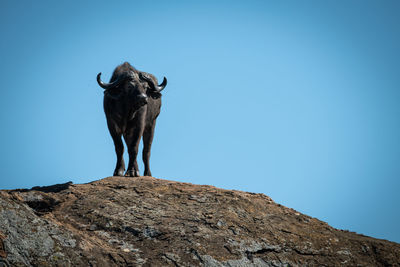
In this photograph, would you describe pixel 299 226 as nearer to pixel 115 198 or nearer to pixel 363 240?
pixel 363 240

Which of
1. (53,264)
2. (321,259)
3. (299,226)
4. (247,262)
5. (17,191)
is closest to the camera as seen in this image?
(53,264)

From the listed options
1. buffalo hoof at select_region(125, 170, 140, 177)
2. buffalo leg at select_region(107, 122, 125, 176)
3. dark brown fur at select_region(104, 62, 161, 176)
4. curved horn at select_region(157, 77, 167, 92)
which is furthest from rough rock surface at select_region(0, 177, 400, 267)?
curved horn at select_region(157, 77, 167, 92)

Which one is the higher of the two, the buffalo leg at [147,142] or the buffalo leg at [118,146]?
the buffalo leg at [147,142]

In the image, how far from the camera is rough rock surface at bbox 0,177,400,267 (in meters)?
6.08

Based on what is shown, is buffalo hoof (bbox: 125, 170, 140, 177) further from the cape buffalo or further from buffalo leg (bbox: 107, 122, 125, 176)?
buffalo leg (bbox: 107, 122, 125, 176)

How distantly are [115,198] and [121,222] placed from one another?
104 cm

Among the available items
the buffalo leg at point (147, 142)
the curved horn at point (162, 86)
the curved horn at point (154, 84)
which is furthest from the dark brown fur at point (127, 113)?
the buffalo leg at point (147, 142)

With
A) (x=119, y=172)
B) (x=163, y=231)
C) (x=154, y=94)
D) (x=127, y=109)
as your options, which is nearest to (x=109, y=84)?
(x=127, y=109)

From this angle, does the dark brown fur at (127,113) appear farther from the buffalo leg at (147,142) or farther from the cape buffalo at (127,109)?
the buffalo leg at (147,142)

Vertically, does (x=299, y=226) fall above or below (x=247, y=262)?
above

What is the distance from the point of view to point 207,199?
29.5 ft

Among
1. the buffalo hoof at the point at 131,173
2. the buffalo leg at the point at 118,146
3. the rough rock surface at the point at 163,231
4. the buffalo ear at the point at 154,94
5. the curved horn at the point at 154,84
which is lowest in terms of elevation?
the rough rock surface at the point at 163,231

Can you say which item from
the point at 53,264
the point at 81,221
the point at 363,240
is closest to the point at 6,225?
the point at 53,264

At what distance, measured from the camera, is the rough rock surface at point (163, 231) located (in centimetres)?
608
